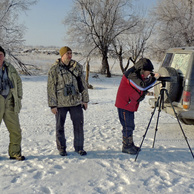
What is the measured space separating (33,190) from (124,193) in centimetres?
116

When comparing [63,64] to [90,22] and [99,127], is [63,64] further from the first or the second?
[90,22]

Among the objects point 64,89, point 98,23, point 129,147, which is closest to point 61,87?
point 64,89

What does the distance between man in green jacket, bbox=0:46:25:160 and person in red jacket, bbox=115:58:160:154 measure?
176 centimetres

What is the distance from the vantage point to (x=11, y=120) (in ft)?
13.9

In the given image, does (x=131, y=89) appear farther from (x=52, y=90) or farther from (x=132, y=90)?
(x=52, y=90)

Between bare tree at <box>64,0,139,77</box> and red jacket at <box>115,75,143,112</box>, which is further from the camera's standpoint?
bare tree at <box>64,0,139,77</box>

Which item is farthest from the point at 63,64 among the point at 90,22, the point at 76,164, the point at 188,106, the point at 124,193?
the point at 90,22

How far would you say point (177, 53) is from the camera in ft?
19.9

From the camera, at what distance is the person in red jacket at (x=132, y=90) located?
4.32m

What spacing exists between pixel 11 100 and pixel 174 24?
2274 centimetres

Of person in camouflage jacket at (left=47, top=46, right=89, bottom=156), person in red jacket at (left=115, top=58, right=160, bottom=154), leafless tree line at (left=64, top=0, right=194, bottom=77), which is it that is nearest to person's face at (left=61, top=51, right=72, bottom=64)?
person in camouflage jacket at (left=47, top=46, right=89, bottom=156)

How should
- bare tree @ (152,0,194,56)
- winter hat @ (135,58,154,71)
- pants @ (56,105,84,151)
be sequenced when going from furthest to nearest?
bare tree @ (152,0,194,56) → pants @ (56,105,84,151) → winter hat @ (135,58,154,71)

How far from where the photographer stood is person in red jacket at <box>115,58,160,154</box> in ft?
14.2

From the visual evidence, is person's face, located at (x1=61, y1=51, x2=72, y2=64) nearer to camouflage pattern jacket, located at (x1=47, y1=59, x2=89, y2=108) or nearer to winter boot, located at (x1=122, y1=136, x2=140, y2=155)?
camouflage pattern jacket, located at (x1=47, y1=59, x2=89, y2=108)
